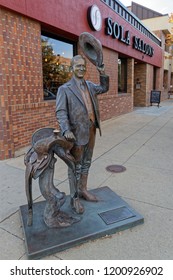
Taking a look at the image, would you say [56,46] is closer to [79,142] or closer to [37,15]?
[37,15]

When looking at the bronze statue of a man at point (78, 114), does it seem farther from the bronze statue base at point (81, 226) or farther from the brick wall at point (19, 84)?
the brick wall at point (19, 84)

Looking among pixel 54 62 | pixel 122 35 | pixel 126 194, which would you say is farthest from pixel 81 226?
pixel 122 35

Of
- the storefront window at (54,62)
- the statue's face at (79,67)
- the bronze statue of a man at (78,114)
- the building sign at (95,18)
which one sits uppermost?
the building sign at (95,18)

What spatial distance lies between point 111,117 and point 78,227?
8.09 m

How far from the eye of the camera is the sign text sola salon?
8895 millimetres

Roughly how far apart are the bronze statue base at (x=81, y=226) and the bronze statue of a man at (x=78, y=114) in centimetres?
21

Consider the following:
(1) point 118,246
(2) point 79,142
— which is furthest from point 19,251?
(2) point 79,142

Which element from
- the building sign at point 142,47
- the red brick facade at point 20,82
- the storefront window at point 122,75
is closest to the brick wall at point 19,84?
the red brick facade at point 20,82

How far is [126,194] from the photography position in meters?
3.46

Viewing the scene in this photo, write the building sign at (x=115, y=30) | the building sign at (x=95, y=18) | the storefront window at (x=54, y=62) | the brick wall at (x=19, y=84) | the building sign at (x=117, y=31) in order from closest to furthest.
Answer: the brick wall at (x=19, y=84) → the storefront window at (x=54, y=62) → the building sign at (x=95, y=18) → the building sign at (x=115, y=30) → the building sign at (x=117, y=31)

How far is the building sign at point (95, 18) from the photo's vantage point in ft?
24.6

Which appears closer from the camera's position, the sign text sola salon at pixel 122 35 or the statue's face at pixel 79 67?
the statue's face at pixel 79 67

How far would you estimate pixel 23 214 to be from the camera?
2783 millimetres

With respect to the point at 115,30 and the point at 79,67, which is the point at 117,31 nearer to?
the point at 115,30
